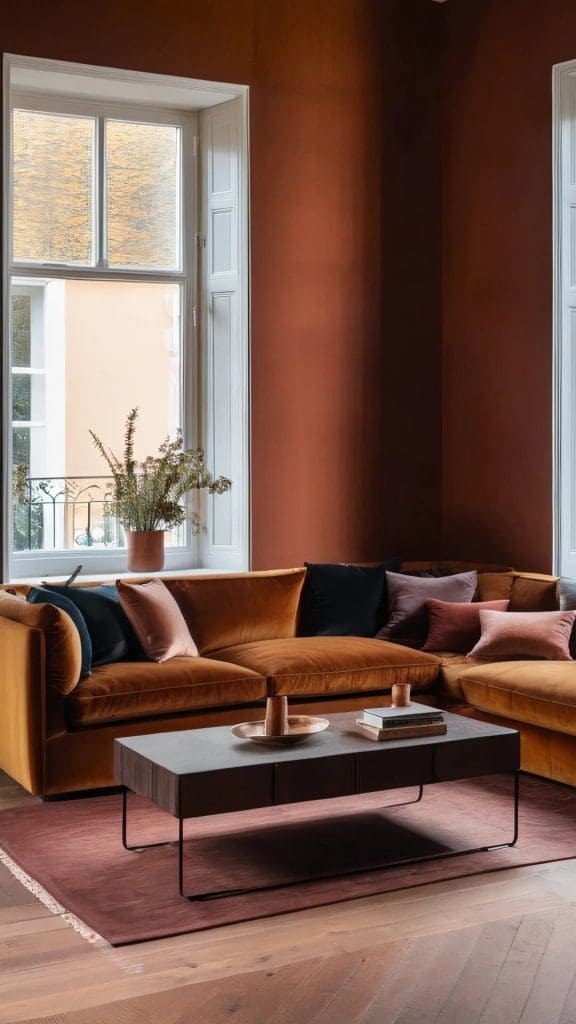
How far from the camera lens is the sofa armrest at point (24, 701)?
4750 millimetres

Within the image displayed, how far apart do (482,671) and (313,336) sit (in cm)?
232

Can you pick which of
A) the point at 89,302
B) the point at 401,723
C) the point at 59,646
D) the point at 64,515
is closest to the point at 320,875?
the point at 401,723

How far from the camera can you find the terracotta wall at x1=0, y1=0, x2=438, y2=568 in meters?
6.62

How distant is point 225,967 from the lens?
3.28 metres

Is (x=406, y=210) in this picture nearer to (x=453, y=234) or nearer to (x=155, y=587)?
(x=453, y=234)

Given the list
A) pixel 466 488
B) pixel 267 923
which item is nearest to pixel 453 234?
pixel 466 488

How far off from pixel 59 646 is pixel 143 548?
1586mm

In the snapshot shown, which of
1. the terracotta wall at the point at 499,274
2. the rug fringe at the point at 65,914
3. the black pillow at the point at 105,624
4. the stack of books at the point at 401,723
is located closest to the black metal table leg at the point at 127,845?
the rug fringe at the point at 65,914

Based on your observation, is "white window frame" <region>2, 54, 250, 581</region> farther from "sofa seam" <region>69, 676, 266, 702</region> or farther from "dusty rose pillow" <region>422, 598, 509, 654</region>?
"sofa seam" <region>69, 676, 266, 702</region>

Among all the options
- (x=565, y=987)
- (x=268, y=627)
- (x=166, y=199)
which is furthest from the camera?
(x=166, y=199)

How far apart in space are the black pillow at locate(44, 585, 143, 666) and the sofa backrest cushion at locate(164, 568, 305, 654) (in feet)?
1.45

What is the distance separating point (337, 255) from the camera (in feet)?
22.6

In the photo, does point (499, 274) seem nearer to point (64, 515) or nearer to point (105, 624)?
point (64, 515)

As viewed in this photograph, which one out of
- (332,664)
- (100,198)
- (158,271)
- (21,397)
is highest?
(100,198)
